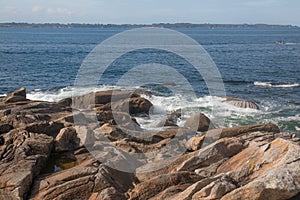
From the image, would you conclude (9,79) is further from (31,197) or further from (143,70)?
(31,197)

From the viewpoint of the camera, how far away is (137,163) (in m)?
16.3

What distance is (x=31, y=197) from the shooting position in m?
13.2

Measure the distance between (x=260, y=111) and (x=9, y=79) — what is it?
3411 cm

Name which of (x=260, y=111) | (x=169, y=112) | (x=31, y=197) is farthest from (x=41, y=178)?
(x=260, y=111)

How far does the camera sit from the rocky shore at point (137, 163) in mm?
11562

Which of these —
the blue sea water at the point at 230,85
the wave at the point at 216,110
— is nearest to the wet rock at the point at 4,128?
the wave at the point at 216,110

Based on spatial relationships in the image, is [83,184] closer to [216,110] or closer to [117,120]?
[117,120]

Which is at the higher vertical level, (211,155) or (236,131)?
(211,155)

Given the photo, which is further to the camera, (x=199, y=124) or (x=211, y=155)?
(x=199, y=124)

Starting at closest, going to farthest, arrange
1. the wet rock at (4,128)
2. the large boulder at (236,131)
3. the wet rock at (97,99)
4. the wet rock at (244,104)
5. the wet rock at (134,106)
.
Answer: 1. the large boulder at (236,131)
2. the wet rock at (4,128)
3. the wet rock at (134,106)
4. the wet rock at (97,99)
5. the wet rock at (244,104)

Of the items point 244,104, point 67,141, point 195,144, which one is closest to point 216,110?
point 244,104

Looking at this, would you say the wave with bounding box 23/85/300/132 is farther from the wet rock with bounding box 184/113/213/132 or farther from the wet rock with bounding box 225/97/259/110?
the wet rock with bounding box 184/113/213/132

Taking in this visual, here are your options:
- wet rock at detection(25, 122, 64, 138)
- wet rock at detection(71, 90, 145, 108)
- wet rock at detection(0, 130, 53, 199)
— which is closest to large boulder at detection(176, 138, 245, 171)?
wet rock at detection(0, 130, 53, 199)

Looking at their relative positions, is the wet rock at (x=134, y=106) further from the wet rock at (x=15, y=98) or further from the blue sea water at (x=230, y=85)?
the wet rock at (x=15, y=98)
